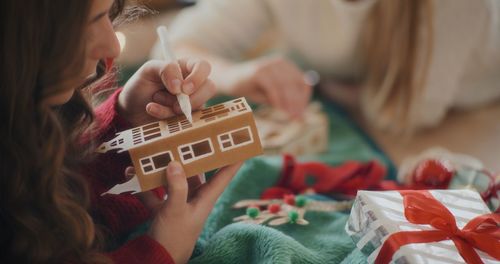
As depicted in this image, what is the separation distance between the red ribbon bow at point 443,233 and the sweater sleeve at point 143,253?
0.61 feet

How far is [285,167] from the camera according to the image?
2.29ft

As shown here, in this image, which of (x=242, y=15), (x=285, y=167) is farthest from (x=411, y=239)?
(x=242, y=15)

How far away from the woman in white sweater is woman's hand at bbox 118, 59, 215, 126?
0.31m

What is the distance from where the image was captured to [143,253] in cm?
49

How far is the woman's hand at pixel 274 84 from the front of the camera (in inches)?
32.6

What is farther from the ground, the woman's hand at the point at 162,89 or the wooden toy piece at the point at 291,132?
the woman's hand at the point at 162,89

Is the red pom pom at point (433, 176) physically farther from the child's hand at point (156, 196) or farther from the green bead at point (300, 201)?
the child's hand at point (156, 196)

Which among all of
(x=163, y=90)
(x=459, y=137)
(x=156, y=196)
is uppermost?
(x=163, y=90)

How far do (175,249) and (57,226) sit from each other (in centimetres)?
11

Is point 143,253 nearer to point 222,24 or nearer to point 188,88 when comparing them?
point 188,88

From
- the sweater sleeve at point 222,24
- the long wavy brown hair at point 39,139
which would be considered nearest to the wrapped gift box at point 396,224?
the long wavy brown hair at point 39,139

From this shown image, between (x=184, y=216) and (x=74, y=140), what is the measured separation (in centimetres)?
12

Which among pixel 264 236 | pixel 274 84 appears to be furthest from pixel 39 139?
pixel 274 84

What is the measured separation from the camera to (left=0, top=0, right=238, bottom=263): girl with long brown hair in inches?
15.8
